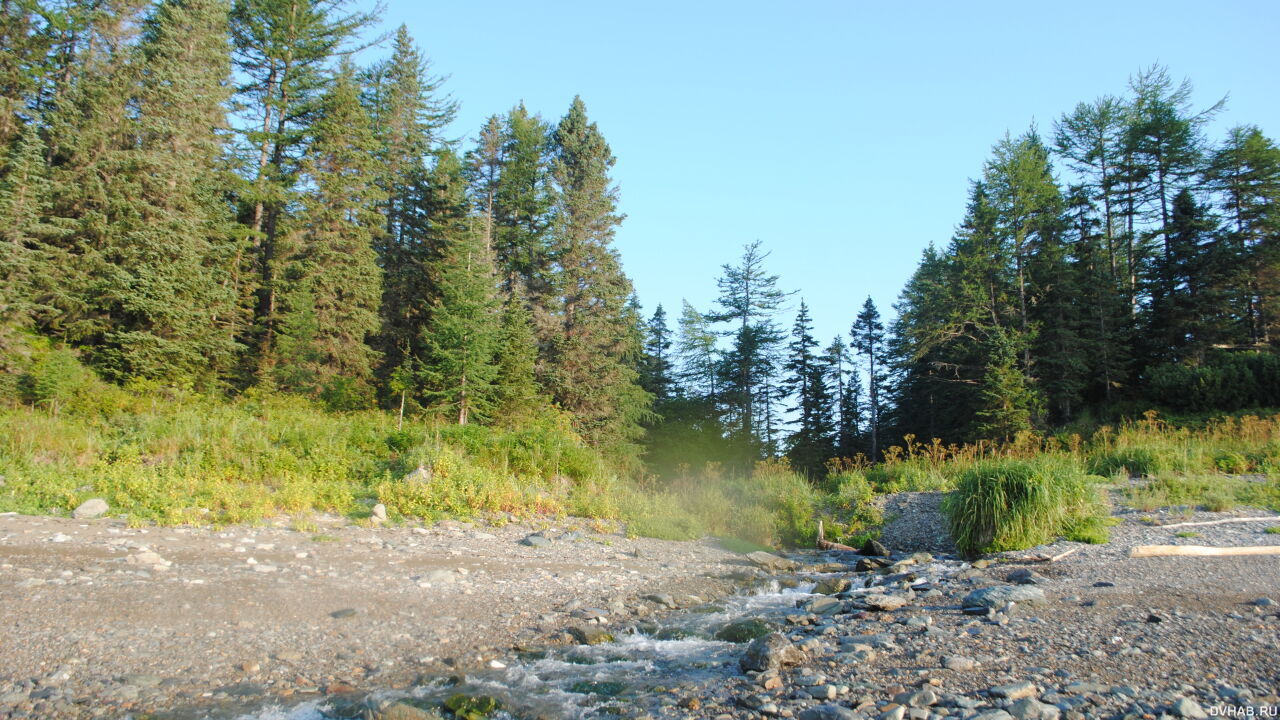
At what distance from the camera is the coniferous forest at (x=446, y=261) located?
19.4 m

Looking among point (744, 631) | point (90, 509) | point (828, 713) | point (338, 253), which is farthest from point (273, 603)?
point (338, 253)

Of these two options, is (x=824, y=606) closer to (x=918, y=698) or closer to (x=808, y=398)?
(x=918, y=698)

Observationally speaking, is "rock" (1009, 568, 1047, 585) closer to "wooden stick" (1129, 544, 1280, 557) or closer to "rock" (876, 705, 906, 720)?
"wooden stick" (1129, 544, 1280, 557)

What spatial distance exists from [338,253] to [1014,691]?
24879mm

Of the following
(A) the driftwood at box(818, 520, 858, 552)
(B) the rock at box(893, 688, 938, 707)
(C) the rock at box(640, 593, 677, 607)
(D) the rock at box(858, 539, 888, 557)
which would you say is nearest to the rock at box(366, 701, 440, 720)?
(B) the rock at box(893, 688, 938, 707)

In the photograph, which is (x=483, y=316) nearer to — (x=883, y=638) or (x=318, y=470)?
(x=318, y=470)

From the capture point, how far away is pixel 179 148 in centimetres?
2089

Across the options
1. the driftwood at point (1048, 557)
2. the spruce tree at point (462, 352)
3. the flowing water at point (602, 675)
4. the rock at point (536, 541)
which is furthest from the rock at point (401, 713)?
the spruce tree at point (462, 352)

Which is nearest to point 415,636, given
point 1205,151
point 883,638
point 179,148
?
point 883,638

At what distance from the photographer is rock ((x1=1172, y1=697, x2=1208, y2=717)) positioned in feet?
12.7

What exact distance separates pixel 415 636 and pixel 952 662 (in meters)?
4.90

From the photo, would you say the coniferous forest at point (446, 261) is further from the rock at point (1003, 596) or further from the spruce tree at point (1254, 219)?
the rock at point (1003, 596)

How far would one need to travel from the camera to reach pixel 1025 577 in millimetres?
8086

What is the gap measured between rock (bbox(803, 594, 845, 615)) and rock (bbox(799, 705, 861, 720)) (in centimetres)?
360
